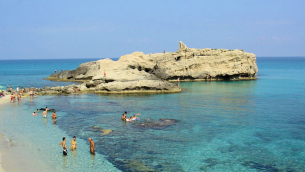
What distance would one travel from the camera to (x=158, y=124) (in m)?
24.5

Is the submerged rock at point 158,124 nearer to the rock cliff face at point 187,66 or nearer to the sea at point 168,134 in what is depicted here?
the sea at point 168,134

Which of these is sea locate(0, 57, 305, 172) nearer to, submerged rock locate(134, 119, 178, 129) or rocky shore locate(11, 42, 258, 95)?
submerged rock locate(134, 119, 178, 129)

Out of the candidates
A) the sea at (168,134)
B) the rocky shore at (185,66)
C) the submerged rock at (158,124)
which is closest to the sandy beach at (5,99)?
the sea at (168,134)

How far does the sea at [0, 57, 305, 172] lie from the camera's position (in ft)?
54.5

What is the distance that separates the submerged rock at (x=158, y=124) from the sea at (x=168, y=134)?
0.46 meters

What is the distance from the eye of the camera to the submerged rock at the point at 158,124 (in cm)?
2392

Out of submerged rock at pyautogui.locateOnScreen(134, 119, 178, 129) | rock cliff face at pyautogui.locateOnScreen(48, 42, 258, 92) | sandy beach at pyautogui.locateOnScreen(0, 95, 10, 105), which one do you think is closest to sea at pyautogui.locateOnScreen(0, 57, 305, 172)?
submerged rock at pyautogui.locateOnScreen(134, 119, 178, 129)

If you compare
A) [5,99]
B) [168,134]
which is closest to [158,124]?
[168,134]

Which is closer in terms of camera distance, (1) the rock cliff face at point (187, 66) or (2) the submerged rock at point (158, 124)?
(2) the submerged rock at point (158, 124)

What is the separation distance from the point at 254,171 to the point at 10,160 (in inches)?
499

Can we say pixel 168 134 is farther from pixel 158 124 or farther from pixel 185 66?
pixel 185 66

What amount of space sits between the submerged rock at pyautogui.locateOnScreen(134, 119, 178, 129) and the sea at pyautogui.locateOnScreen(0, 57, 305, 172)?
1.52ft

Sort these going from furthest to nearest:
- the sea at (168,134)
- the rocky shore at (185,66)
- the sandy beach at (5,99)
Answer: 1. the rocky shore at (185,66)
2. the sandy beach at (5,99)
3. the sea at (168,134)

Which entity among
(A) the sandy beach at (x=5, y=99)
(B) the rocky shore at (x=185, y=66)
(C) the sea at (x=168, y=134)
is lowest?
(C) the sea at (x=168, y=134)
